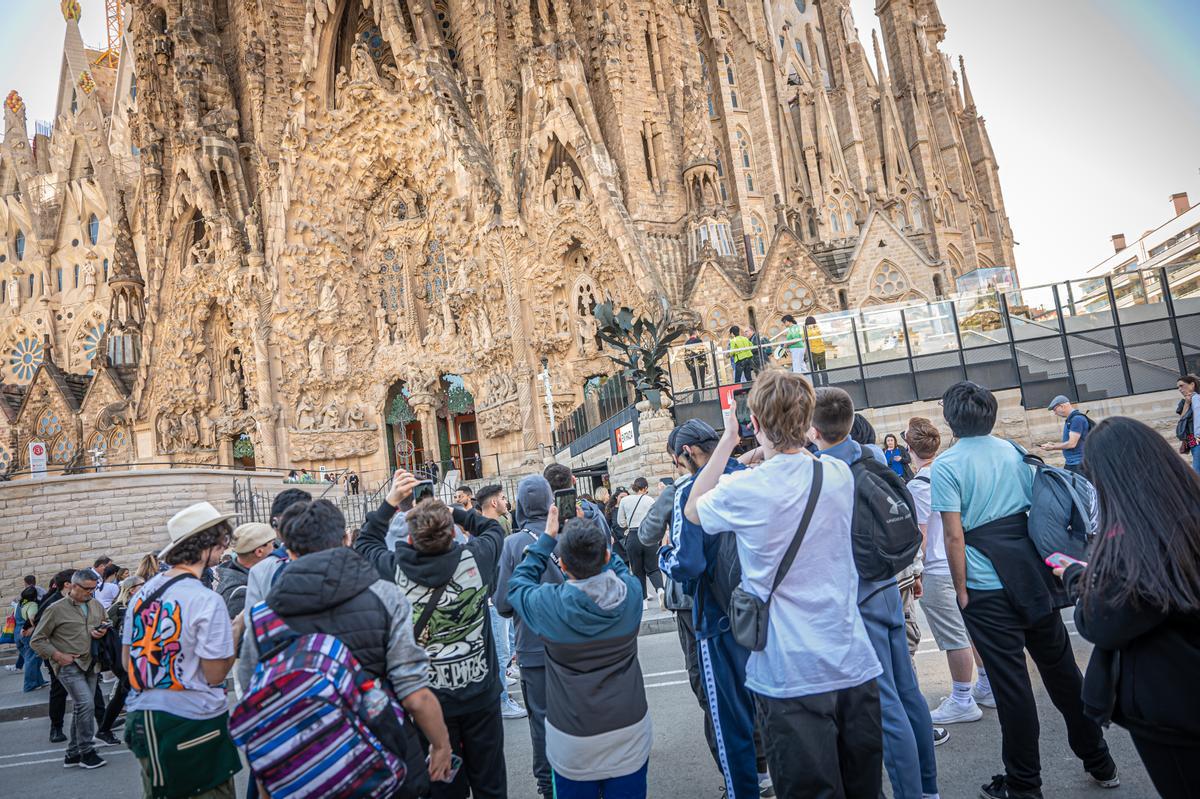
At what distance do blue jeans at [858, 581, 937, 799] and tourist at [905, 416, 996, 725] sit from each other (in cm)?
109

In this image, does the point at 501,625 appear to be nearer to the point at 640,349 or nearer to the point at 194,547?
the point at 194,547

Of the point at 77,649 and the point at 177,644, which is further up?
the point at 177,644

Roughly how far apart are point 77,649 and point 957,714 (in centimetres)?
714

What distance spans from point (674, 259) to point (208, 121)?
21.8 meters

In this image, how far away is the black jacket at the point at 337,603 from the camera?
2520 mm

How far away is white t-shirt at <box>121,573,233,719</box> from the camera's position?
308 cm

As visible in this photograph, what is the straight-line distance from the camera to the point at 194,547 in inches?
129

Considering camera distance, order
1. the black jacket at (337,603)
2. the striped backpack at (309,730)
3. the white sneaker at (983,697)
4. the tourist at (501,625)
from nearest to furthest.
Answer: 1. the striped backpack at (309,730)
2. the black jacket at (337,603)
3. the tourist at (501,625)
4. the white sneaker at (983,697)

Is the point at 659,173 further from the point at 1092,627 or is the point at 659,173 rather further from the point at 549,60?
the point at 1092,627

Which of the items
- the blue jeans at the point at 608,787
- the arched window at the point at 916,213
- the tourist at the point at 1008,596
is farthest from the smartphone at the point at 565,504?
the arched window at the point at 916,213

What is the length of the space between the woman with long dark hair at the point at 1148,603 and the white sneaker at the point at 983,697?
2.78m

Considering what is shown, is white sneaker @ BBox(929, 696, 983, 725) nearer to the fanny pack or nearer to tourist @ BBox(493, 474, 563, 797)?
tourist @ BBox(493, 474, 563, 797)

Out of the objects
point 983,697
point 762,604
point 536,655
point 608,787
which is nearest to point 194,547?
point 536,655

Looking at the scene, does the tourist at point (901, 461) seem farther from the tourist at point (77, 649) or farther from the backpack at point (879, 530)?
the tourist at point (77, 649)
